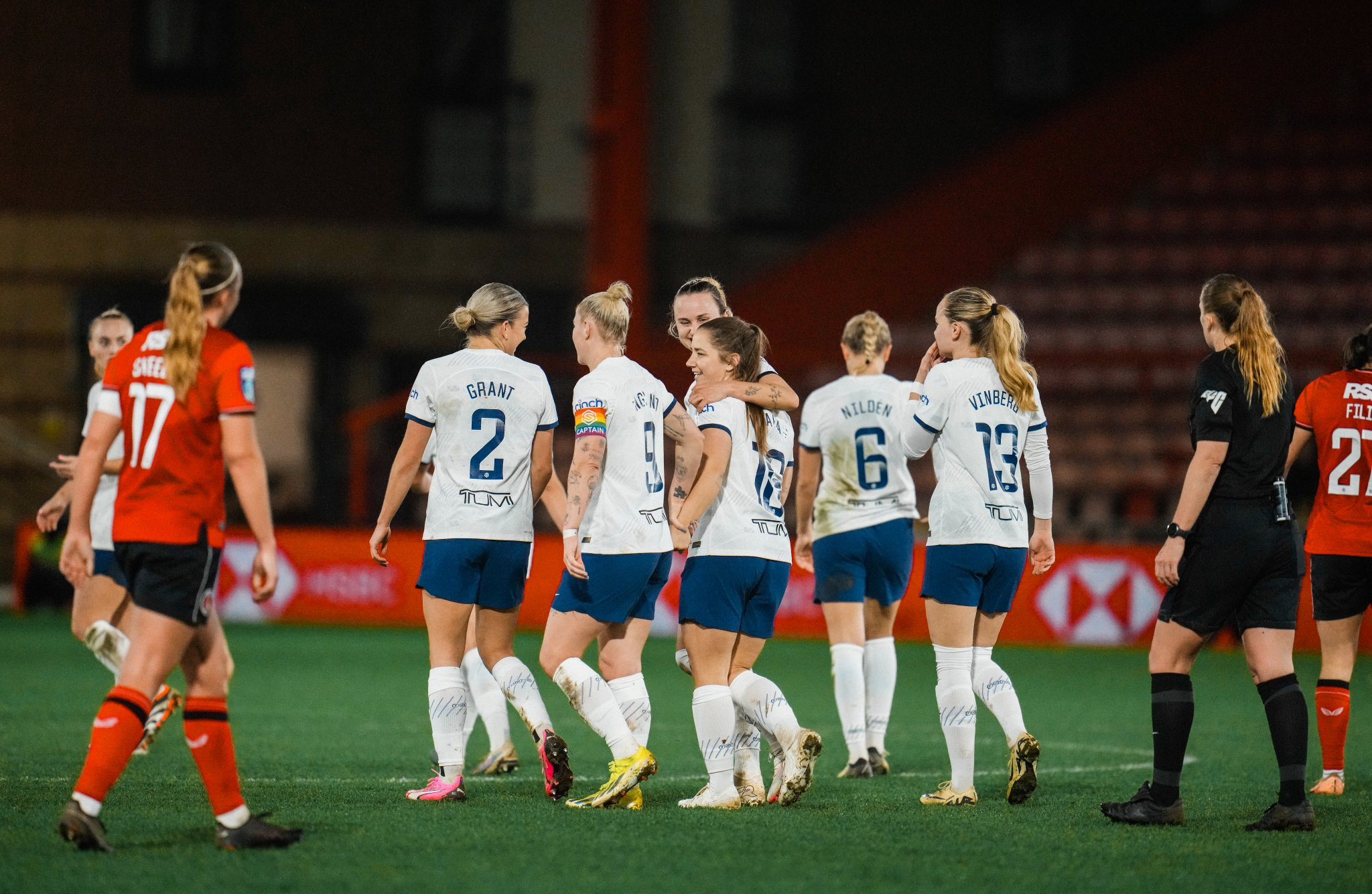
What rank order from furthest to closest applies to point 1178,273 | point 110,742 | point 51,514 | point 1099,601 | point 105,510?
point 1178,273
point 1099,601
point 105,510
point 51,514
point 110,742

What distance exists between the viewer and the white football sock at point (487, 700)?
762cm

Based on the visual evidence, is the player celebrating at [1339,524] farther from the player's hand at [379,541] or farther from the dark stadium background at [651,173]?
the dark stadium background at [651,173]

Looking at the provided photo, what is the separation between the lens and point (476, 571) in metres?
6.74

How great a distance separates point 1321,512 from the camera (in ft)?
23.6

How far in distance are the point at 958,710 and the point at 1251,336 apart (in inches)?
74.0

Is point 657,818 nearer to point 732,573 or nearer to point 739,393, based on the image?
point 732,573

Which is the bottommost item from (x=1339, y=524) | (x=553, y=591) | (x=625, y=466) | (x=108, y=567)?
→ (x=553, y=591)

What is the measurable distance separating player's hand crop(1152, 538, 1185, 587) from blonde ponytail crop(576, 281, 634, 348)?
2.27 m

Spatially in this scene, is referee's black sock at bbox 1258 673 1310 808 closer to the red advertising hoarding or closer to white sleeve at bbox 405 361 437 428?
white sleeve at bbox 405 361 437 428

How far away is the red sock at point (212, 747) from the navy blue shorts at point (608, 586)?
1.52 meters

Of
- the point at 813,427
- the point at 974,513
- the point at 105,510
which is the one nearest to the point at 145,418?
the point at 105,510

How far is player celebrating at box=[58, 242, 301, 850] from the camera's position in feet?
17.9

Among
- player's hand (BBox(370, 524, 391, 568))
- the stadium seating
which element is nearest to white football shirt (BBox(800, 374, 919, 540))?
player's hand (BBox(370, 524, 391, 568))

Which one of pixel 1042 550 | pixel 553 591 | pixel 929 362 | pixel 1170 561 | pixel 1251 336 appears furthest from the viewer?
pixel 553 591
